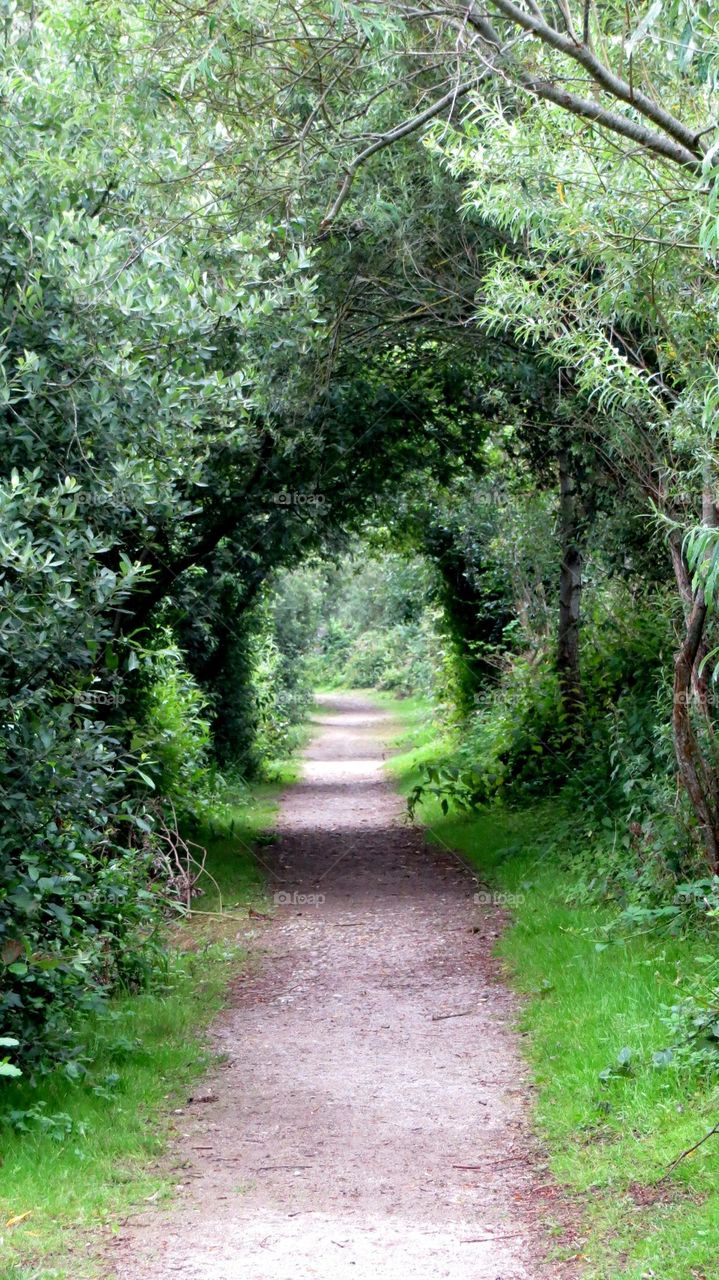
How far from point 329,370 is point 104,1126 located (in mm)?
7151

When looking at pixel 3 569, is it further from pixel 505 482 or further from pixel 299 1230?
pixel 505 482

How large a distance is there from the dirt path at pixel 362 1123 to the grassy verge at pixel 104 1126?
0.18 meters

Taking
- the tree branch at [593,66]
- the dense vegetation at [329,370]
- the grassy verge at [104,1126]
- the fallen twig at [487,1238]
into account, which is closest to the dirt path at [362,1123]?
the fallen twig at [487,1238]

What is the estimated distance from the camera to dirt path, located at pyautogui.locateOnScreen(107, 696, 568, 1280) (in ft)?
16.1

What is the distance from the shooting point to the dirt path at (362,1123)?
4895 mm

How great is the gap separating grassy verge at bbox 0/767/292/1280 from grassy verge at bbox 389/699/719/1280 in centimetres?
197

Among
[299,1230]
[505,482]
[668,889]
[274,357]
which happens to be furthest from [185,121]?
[505,482]

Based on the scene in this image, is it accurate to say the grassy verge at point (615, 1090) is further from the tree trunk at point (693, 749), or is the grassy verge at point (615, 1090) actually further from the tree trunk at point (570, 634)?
the tree trunk at point (570, 634)

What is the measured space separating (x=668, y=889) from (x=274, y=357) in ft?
17.3

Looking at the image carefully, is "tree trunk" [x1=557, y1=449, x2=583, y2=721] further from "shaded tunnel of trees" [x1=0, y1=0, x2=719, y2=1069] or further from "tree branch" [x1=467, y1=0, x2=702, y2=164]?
"tree branch" [x1=467, y1=0, x2=702, y2=164]

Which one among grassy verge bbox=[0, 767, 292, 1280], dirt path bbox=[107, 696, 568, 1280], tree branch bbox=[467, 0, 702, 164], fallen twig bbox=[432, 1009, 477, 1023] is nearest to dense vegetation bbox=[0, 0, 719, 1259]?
tree branch bbox=[467, 0, 702, 164]

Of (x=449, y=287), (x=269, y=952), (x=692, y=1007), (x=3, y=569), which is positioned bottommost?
(x=269, y=952)

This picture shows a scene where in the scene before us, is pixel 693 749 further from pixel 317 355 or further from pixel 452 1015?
pixel 317 355

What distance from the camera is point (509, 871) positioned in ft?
40.9
